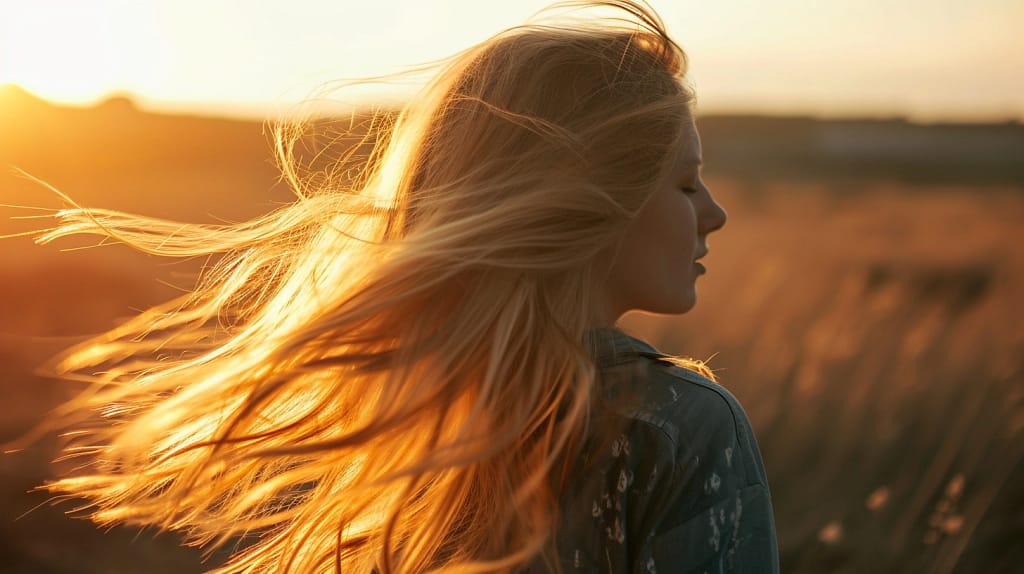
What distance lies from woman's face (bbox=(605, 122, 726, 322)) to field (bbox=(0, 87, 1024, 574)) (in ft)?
3.44

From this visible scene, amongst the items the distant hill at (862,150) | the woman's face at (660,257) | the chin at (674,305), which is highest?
the woman's face at (660,257)

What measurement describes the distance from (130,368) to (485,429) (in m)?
1.00

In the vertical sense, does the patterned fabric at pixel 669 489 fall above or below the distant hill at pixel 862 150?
above

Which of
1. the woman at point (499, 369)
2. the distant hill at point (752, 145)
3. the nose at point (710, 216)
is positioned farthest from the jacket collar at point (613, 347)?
the distant hill at point (752, 145)

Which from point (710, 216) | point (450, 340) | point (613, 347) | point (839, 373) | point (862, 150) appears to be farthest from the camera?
point (862, 150)

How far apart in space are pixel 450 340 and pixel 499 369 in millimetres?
113

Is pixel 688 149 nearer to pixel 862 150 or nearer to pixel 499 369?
pixel 499 369

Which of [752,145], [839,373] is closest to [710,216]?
[839,373]

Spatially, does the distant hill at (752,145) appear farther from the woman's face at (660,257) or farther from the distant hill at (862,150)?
the woman's face at (660,257)

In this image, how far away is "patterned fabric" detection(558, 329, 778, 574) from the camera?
1.50m

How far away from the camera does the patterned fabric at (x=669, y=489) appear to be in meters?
1.50

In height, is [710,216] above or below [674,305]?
above

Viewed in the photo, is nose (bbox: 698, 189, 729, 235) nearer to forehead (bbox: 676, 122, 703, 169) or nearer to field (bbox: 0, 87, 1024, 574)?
forehead (bbox: 676, 122, 703, 169)

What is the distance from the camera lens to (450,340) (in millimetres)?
1782
